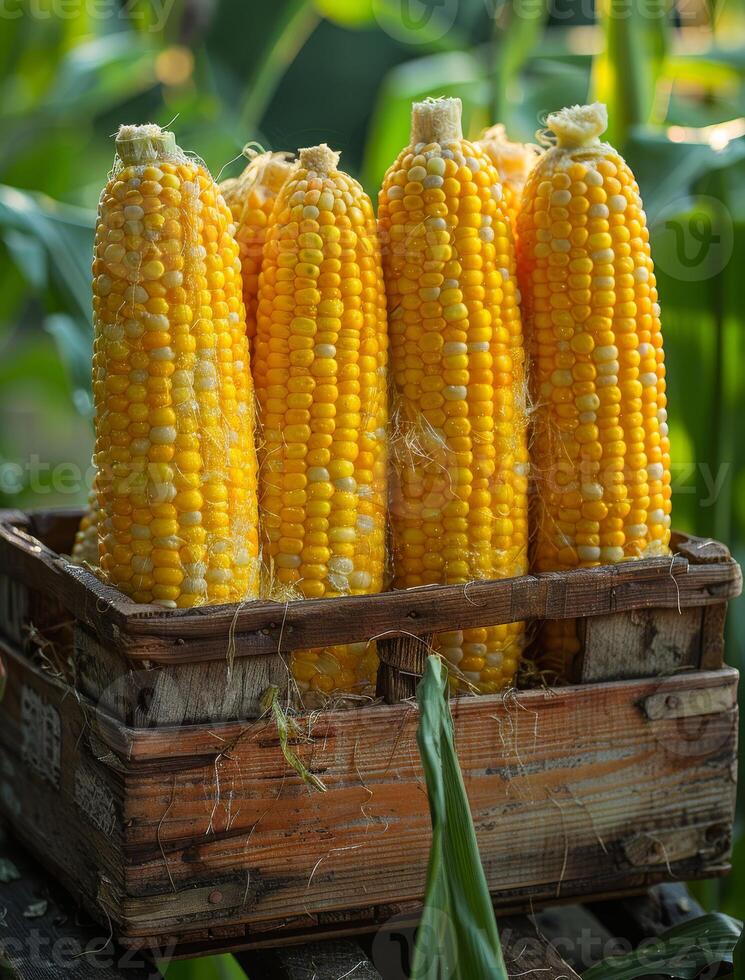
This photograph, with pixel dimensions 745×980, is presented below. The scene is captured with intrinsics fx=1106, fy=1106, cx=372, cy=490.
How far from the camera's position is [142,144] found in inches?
38.0

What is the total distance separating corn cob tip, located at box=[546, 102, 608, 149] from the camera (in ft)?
3.47

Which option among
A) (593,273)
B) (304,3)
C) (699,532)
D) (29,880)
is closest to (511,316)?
(593,273)

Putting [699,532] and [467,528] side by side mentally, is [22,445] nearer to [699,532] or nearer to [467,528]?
[699,532]

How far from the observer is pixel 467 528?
1055mm

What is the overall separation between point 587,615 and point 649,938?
16.3 inches

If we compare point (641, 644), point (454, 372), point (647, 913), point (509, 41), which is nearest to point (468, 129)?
point (509, 41)

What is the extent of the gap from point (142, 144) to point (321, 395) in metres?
0.27

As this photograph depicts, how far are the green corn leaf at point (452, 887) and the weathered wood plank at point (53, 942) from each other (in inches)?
13.0

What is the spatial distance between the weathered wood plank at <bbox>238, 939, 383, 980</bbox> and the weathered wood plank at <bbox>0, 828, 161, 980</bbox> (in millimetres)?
102

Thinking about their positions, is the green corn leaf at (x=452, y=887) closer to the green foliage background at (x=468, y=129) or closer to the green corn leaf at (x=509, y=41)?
the green foliage background at (x=468, y=129)

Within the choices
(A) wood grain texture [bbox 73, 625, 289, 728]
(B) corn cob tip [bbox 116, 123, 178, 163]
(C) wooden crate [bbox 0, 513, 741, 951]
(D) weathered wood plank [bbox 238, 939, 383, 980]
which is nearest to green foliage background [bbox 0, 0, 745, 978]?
(B) corn cob tip [bbox 116, 123, 178, 163]

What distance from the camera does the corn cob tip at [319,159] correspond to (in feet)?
3.38

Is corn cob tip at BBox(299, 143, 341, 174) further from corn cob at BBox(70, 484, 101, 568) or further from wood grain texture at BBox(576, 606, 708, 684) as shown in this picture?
wood grain texture at BBox(576, 606, 708, 684)

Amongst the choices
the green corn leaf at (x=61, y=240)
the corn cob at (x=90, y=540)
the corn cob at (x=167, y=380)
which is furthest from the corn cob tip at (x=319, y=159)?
the green corn leaf at (x=61, y=240)
